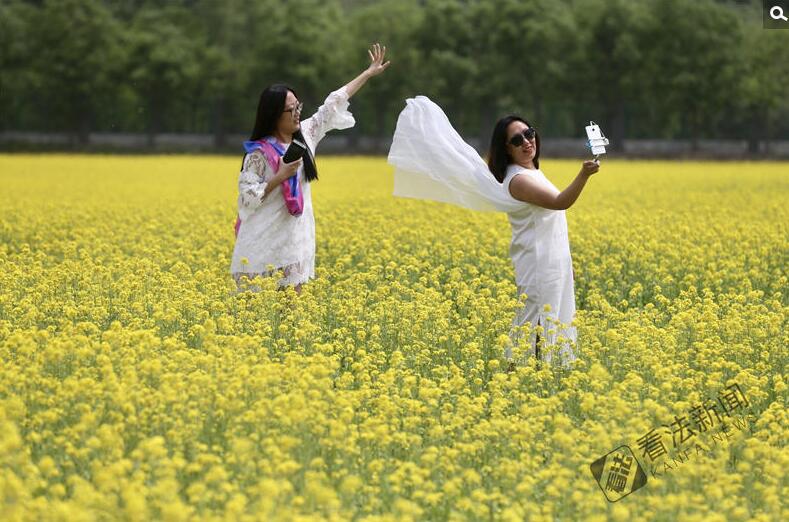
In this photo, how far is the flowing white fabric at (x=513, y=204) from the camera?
7582 millimetres

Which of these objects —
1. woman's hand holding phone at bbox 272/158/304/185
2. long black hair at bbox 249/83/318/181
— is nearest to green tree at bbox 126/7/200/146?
long black hair at bbox 249/83/318/181

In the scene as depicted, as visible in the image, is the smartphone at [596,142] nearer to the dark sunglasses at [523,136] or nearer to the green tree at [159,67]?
the dark sunglasses at [523,136]

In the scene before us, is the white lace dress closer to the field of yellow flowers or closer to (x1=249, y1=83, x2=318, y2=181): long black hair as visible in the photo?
(x1=249, y1=83, x2=318, y2=181): long black hair

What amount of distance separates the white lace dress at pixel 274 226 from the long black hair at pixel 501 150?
4.39 ft

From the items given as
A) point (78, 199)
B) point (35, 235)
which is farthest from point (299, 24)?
point (35, 235)

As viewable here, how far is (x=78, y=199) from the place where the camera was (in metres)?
21.7

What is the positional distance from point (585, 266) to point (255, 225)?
4275 millimetres

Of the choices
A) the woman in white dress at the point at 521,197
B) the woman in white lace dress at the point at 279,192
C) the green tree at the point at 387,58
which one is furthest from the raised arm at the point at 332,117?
the green tree at the point at 387,58

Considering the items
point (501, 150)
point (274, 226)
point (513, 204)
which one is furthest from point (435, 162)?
point (274, 226)

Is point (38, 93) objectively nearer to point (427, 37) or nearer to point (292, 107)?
point (427, 37)

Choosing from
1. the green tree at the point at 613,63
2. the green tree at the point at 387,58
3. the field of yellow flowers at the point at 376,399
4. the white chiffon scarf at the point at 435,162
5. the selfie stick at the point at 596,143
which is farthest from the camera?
the green tree at the point at 387,58

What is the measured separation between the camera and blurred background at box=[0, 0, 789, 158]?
5744cm

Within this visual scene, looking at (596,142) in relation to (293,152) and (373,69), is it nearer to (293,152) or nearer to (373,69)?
(293,152)

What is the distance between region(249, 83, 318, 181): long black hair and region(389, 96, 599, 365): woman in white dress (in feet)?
2.26
